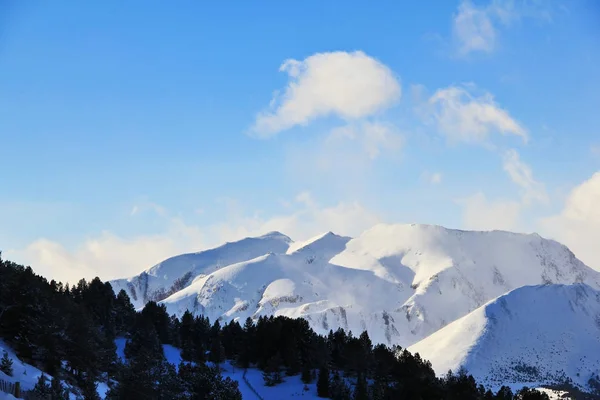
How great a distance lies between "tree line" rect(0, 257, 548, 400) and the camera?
6188 cm

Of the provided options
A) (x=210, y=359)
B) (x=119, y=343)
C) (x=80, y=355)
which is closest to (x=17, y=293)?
(x=80, y=355)

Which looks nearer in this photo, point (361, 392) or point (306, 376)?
point (361, 392)

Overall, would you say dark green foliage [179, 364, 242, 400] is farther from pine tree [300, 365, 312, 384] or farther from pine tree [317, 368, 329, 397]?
pine tree [300, 365, 312, 384]

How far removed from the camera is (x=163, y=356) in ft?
311

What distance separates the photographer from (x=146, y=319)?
100750mm

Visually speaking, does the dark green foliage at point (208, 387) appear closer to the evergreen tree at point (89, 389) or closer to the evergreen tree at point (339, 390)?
the evergreen tree at point (89, 389)

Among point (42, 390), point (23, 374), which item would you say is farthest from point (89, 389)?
point (42, 390)

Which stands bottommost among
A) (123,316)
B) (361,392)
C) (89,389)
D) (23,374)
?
(361,392)

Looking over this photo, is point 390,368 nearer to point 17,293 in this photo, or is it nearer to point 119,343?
point 119,343

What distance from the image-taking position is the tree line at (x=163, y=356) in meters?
61.9

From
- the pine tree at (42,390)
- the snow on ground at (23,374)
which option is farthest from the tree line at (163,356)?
the snow on ground at (23,374)

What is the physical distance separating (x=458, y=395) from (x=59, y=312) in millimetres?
52828

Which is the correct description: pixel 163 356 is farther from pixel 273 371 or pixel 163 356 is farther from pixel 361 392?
pixel 361 392

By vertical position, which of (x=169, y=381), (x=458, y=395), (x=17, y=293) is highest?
(x=17, y=293)
